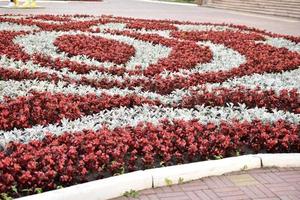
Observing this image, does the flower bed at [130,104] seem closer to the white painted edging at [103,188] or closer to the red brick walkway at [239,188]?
the white painted edging at [103,188]

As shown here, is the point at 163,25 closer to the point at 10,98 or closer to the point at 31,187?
the point at 10,98

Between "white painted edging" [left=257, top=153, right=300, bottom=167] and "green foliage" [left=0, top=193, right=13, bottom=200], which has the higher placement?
"green foliage" [left=0, top=193, right=13, bottom=200]

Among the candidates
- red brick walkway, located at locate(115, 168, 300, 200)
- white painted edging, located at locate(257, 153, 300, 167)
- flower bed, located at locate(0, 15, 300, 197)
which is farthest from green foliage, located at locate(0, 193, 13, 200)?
white painted edging, located at locate(257, 153, 300, 167)

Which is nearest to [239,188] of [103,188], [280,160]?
[280,160]

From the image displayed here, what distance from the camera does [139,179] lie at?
5199 mm

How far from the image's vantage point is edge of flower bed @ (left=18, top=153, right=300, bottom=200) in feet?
15.9

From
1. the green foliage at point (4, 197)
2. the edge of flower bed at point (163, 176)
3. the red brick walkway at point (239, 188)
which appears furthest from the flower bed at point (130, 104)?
the red brick walkway at point (239, 188)

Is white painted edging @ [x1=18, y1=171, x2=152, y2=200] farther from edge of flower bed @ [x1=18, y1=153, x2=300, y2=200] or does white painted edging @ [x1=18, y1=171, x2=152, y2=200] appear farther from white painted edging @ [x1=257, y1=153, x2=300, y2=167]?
white painted edging @ [x1=257, y1=153, x2=300, y2=167]

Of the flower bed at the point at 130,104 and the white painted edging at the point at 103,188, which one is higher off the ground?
the flower bed at the point at 130,104

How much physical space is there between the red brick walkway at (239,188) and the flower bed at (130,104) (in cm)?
38

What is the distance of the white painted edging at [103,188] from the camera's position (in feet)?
15.5

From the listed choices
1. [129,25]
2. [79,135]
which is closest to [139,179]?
[79,135]

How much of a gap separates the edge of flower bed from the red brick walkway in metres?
0.07

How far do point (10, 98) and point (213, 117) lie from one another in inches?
101
